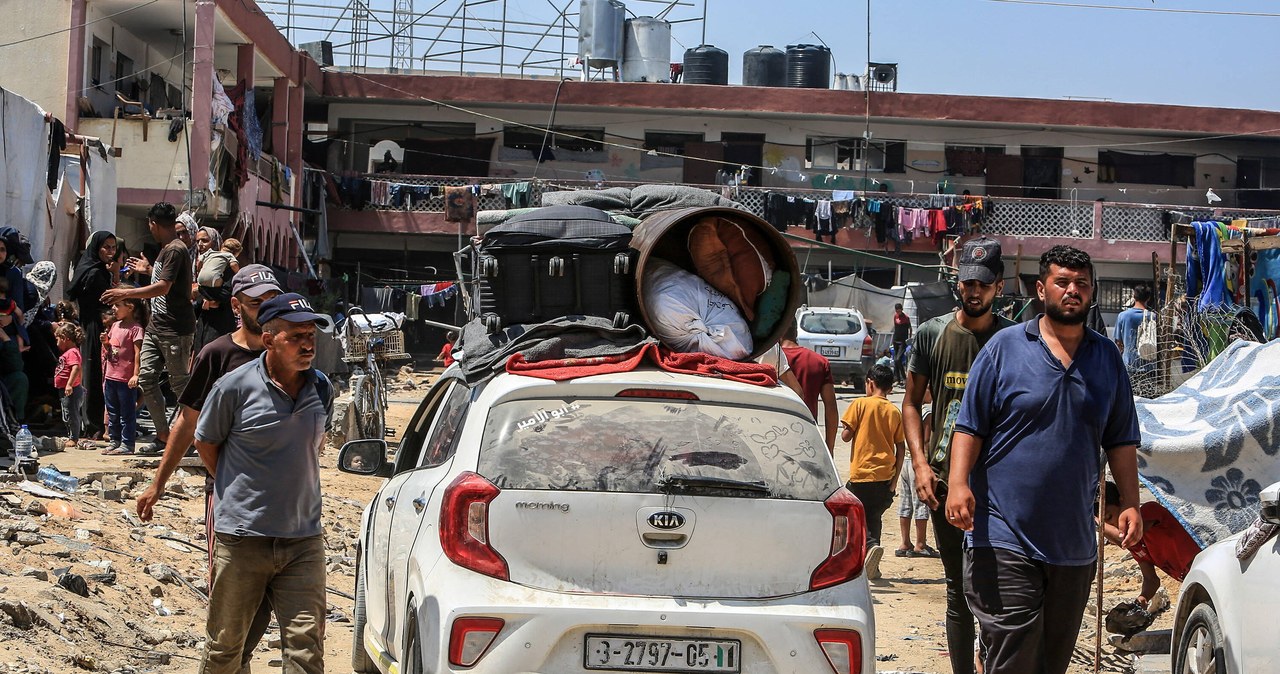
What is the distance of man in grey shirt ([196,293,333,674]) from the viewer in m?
5.21

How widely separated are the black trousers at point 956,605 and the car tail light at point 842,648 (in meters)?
1.52

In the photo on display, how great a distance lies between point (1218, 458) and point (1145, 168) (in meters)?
35.2

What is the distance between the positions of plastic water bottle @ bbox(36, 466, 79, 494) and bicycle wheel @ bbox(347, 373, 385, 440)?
5281mm

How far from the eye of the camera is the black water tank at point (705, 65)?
41.6 m

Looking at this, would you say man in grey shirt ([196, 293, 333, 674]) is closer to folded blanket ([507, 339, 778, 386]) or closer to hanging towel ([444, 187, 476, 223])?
folded blanket ([507, 339, 778, 386])

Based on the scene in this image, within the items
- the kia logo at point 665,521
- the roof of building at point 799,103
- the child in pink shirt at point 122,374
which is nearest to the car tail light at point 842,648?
the kia logo at point 665,521

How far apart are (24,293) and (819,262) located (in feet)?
92.3

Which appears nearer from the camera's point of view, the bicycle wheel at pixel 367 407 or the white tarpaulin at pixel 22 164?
the white tarpaulin at pixel 22 164

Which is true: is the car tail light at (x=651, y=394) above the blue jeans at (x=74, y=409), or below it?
above

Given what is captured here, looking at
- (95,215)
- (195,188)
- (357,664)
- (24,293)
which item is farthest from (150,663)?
(195,188)

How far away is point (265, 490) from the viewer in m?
5.23

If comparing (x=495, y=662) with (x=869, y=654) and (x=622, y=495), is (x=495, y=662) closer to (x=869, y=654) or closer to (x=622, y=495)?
(x=622, y=495)

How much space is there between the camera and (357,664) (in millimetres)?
6336

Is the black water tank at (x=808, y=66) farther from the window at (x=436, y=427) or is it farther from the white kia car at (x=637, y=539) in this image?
the white kia car at (x=637, y=539)
